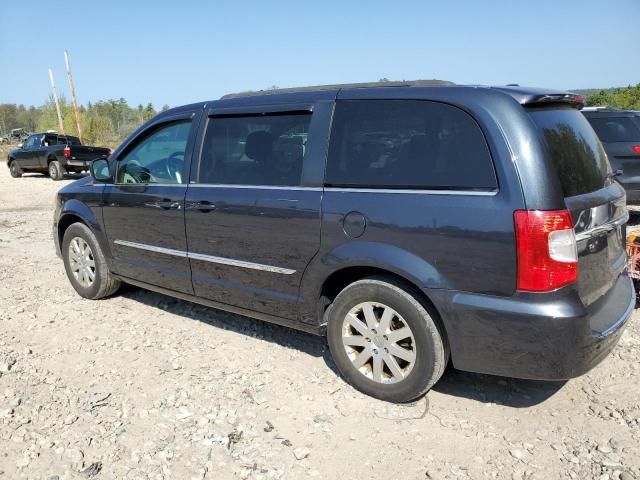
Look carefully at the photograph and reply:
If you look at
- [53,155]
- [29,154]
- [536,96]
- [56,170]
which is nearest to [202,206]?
[536,96]

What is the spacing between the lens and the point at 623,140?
26.3 ft

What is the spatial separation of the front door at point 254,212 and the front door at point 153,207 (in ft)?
0.59

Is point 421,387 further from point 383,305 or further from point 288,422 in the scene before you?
point 288,422

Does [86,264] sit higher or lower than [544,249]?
lower

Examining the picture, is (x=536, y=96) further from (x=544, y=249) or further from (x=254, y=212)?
(x=254, y=212)

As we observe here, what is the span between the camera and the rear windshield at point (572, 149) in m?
2.67

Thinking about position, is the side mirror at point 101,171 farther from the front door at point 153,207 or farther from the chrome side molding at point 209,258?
the chrome side molding at point 209,258

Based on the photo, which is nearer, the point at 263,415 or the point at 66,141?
the point at 263,415

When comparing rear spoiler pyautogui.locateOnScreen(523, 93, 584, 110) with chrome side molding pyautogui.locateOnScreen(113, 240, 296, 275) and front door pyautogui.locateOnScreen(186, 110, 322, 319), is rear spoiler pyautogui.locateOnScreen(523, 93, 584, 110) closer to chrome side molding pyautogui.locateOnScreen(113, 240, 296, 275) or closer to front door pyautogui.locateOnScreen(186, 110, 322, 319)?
front door pyautogui.locateOnScreen(186, 110, 322, 319)

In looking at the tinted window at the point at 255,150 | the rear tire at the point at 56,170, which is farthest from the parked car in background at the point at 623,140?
the rear tire at the point at 56,170

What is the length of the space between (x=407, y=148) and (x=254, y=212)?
1.12 metres

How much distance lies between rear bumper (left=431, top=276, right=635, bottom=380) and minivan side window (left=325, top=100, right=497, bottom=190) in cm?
61

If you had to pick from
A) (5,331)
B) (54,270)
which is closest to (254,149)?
(5,331)

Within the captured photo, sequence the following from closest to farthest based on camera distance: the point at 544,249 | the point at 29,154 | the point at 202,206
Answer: the point at 544,249
the point at 202,206
the point at 29,154
